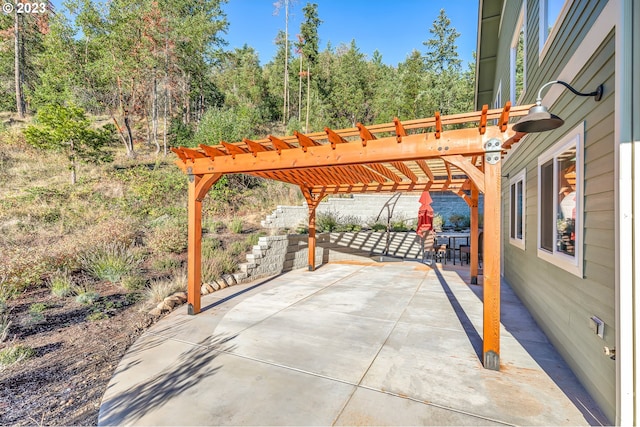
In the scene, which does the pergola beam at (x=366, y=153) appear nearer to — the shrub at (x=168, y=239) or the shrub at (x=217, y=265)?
the shrub at (x=217, y=265)

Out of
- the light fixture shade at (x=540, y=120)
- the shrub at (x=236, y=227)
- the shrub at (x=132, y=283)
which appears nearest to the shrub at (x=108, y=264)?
the shrub at (x=132, y=283)

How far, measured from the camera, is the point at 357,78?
24859 millimetres

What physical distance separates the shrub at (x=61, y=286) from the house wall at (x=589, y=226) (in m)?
6.56

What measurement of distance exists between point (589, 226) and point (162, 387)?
153 inches

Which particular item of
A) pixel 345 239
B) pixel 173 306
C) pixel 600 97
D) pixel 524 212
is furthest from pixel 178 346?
pixel 345 239

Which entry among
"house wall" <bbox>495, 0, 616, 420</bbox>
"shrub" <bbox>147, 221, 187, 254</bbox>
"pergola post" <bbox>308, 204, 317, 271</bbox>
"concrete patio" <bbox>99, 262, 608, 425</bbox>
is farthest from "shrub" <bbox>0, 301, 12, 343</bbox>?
"pergola post" <bbox>308, 204, 317, 271</bbox>

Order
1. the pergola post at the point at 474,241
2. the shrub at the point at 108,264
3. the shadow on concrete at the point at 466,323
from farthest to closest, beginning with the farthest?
the pergola post at the point at 474,241
the shrub at the point at 108,264
the shadow on concrete at the point at 466,323

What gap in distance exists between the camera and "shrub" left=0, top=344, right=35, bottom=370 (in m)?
2.89

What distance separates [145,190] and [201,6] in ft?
43.8

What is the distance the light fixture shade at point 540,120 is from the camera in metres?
2.29

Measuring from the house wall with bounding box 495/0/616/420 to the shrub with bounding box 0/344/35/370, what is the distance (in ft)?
16.6

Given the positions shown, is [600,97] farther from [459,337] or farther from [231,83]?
[231,83]

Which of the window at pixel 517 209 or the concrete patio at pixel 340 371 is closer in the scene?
the concrete patio at pixel 340 371

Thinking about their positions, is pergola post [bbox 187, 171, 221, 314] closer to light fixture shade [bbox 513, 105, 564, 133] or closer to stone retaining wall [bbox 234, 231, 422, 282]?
stone retaining wall [bbox 234, 231, 422, 282]
